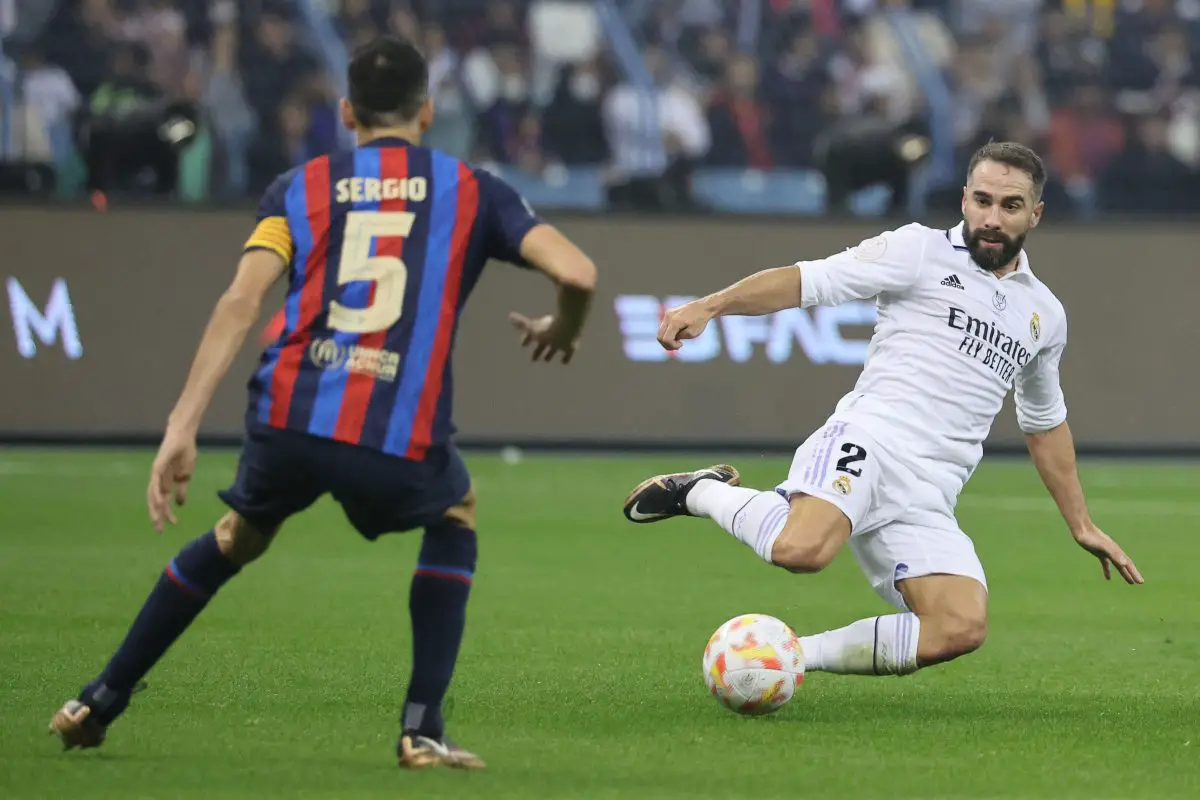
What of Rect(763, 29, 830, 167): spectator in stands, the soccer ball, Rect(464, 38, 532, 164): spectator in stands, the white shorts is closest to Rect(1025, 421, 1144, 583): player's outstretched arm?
the white shorts

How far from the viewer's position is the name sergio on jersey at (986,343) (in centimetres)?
623

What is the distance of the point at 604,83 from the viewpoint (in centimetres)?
1642

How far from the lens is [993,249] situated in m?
6.19

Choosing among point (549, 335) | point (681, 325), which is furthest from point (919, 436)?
point (549, 335)

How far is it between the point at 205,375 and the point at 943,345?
2.62 metres

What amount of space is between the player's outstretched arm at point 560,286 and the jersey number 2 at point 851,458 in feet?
5.06

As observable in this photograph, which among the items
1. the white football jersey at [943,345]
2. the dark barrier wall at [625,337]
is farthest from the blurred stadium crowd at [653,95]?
the white football jersey at [943,345]

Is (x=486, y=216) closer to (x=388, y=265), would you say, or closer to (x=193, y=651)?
(x=388, y=265)

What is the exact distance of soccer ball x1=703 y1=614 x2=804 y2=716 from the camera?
5805 millimetres

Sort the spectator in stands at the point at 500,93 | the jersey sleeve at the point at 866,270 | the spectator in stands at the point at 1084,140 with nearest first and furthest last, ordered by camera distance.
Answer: the jersey sleeve at the point at 866,270 < the spectator in stands at the point at 500,93 < the spectator in stands at the point at 1084,140

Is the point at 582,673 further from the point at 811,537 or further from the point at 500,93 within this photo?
the point at 500,93

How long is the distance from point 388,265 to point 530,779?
125 cm

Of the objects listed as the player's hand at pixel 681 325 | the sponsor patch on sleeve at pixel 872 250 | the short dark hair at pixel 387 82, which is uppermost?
the short dark hair at pixel 387 82

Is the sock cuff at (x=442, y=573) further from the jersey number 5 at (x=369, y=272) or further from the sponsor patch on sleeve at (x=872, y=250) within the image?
the sponsor patch on sleeve at (x=872, y=250)
